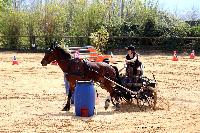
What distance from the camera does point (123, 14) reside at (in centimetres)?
3850

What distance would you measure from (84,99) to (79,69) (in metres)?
1.31

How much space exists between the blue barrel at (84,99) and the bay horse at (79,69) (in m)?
0.85

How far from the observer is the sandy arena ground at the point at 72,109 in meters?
Result: 10.2

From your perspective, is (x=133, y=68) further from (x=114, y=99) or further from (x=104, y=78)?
(x=114, y=99)

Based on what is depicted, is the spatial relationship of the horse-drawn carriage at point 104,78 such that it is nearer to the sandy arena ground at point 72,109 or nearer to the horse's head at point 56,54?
the horse's head at point 56,54

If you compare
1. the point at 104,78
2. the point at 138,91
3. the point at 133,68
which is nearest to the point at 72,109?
the point at 104,78

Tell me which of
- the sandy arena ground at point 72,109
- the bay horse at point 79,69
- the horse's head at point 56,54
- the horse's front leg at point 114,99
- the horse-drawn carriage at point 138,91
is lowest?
the sandy arena ground at point 72,109

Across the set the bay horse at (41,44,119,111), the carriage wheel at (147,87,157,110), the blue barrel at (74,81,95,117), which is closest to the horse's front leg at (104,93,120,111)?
the bay horse at (41,44,119,111)

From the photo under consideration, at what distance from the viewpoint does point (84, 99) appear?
11320 mm

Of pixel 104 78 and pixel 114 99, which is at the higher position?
pixel 104 78

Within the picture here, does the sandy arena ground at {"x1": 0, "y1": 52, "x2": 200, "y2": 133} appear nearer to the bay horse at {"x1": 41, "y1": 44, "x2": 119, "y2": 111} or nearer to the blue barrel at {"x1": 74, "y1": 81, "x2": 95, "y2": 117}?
the blue barrel at {"x1": 74, "y1": 81, "x2": 95, "y2": 117}

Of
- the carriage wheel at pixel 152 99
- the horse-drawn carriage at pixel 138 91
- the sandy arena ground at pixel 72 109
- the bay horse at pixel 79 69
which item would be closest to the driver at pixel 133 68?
the horse-drawn carriage at pixel 138 91

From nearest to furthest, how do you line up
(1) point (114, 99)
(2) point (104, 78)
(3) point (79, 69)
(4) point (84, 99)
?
(4) point (84, 99), (3) point (79, 69), (2) point (104, 78), (1) point (114, 99)

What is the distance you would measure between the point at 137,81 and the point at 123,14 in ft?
86.3
